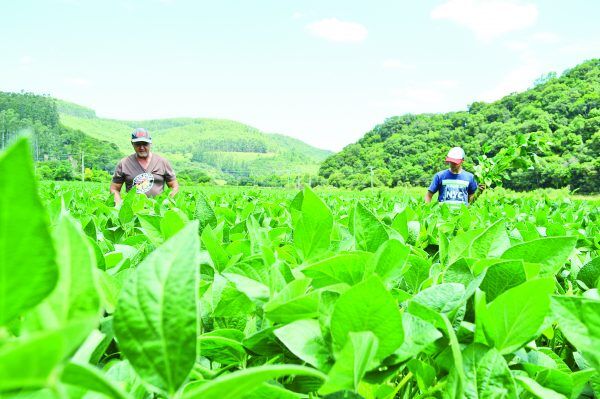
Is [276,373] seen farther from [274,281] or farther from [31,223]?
[274,281]

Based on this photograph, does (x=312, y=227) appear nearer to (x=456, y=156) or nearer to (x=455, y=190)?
(x=455, y=190)

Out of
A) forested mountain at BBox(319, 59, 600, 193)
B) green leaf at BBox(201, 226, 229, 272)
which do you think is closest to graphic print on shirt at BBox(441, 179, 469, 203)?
green leaf at BBox(201, 226, 229, 272)

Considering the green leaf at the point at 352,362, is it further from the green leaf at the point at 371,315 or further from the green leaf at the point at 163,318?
the green leaf at the point at 163,318

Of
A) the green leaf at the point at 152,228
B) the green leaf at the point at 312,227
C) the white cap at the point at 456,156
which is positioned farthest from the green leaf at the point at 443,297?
the white cap at the point at 456,156

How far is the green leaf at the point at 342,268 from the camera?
2.26 feet

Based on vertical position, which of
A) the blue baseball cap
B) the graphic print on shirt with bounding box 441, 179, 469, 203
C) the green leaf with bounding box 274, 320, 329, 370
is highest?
the blue baseball cap

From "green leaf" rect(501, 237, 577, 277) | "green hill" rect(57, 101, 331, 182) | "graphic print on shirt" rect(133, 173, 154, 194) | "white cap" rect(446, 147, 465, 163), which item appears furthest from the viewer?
"green hill" rect(57, 101, 331, 182)

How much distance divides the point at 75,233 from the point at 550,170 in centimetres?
5465

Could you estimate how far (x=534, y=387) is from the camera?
56 centimetres

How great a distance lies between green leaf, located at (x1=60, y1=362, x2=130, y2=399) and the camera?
321mm

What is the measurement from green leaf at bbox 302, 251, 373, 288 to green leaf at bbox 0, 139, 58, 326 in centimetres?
41

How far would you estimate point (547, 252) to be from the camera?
78cm

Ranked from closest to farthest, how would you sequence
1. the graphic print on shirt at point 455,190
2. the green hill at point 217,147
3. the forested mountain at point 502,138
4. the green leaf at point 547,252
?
the green leaf at point 547,252
the graphic print on shirt at point 455,190
the forested mountain at point 502,138
the green hill at point 217,147

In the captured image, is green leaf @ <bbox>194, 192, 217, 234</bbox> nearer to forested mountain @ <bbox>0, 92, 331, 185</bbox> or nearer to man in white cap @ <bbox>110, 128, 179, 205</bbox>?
man in white cap @ <bbox>110, 128, 179, 205</bbox>
